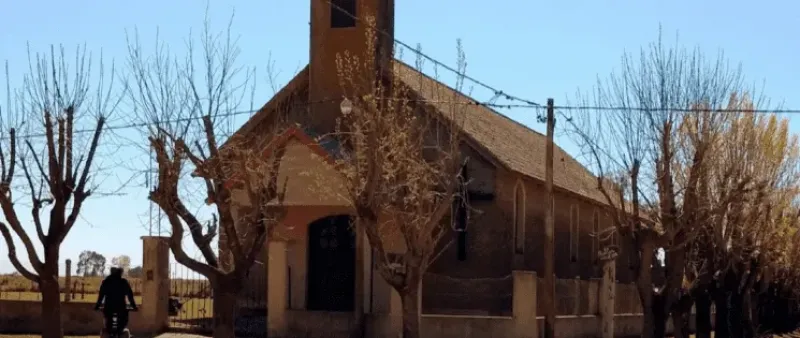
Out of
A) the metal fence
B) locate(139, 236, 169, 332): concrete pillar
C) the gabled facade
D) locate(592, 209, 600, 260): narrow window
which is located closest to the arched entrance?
the gabled facade

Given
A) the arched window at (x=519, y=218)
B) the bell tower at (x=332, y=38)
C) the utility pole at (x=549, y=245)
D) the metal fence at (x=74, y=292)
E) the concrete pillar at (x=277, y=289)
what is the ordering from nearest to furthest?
the utility pole at (x=549, y=245) → the concrete pillar at (x=277, y=289) → the bell tower at (x=332, y=38) → the arched window at (x=519, y=218) → the metal fence at (x=74, y=292)

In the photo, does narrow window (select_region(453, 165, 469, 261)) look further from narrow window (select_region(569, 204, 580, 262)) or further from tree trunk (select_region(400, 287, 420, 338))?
tree trunk (select_region(400, 287, 420, 338))

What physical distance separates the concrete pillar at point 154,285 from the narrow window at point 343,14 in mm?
7675

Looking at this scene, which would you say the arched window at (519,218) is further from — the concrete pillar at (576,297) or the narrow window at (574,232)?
the narrow window at (574,232)

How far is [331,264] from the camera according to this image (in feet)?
93.2

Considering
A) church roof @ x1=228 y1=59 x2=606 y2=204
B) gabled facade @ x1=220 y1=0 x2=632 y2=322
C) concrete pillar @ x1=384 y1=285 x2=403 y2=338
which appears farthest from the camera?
gabled facade @ x1=220 y1=0 x2=632 y2=322

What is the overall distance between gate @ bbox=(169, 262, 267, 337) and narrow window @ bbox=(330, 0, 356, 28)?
670 centimetres

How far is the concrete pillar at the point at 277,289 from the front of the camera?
84.8 feet

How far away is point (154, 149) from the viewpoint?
19.9m

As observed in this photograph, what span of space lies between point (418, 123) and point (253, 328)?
274 inches

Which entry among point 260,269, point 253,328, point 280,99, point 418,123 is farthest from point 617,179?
point 260,269

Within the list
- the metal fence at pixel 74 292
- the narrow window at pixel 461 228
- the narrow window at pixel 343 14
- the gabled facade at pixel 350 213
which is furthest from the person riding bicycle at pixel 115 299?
the narrow window at pixel 343 14

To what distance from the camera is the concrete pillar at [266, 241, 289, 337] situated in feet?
84.8

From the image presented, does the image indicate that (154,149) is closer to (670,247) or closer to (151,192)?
(151,192)
